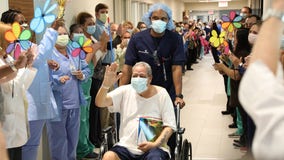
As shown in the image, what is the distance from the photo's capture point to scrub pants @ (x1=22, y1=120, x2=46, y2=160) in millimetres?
2830

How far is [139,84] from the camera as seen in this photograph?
8.60 ft

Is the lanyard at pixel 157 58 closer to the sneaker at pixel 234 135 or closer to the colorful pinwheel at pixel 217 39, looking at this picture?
the colorful pinwheel at pixel 217 39

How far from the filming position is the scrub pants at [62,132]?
3340 millimetres

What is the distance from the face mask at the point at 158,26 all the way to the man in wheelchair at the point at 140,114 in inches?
18.7

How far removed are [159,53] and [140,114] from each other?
2.08 ft

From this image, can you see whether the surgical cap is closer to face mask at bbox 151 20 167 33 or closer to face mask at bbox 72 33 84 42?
face mask at bbox 151 20 167 33

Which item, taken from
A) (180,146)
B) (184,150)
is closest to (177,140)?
(180,146)

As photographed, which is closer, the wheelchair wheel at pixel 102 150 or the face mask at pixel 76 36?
the wheelchair wheel at pixel 102 150

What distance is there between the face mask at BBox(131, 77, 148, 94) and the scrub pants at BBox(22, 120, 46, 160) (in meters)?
0.86

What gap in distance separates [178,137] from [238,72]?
1.35m

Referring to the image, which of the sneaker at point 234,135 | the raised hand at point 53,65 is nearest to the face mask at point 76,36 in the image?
the raised hand at point 53,65

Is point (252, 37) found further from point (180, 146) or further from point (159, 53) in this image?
point (180, 146)

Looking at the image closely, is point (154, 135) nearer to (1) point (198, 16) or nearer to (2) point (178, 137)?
(2) point (178, 137)

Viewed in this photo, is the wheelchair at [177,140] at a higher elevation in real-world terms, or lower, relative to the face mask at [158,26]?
lower
